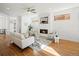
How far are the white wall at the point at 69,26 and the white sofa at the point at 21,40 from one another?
0.76 m

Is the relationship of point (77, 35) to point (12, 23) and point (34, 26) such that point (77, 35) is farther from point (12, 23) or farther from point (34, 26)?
point (12, 23)

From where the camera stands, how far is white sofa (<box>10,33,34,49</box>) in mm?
2605

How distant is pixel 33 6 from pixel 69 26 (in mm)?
1143

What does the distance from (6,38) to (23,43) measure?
1.71ft

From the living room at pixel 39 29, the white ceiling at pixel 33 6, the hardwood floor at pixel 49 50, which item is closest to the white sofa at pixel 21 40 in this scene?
the living room at pixel 39 29

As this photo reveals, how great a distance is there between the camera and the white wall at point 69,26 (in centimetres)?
248

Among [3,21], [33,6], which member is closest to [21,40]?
[3,21]

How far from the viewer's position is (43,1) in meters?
2.42

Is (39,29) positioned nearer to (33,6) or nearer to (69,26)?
(33,6)

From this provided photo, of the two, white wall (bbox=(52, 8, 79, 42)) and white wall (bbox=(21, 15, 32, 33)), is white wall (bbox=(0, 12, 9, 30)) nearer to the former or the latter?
white wall (bbox=(21, 15, 32, 33))

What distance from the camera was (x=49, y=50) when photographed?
252cm

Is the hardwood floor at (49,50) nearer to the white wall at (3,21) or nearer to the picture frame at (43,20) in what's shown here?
the white wall at (3,21)

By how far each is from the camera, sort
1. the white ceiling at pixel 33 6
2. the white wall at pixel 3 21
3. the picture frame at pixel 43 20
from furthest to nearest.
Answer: the picture frame at pixel 43 20
the white wall at pixel 3 21
the white ceiling at pixel 33 6

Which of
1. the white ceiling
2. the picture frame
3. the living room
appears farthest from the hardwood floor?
the white ceiling
